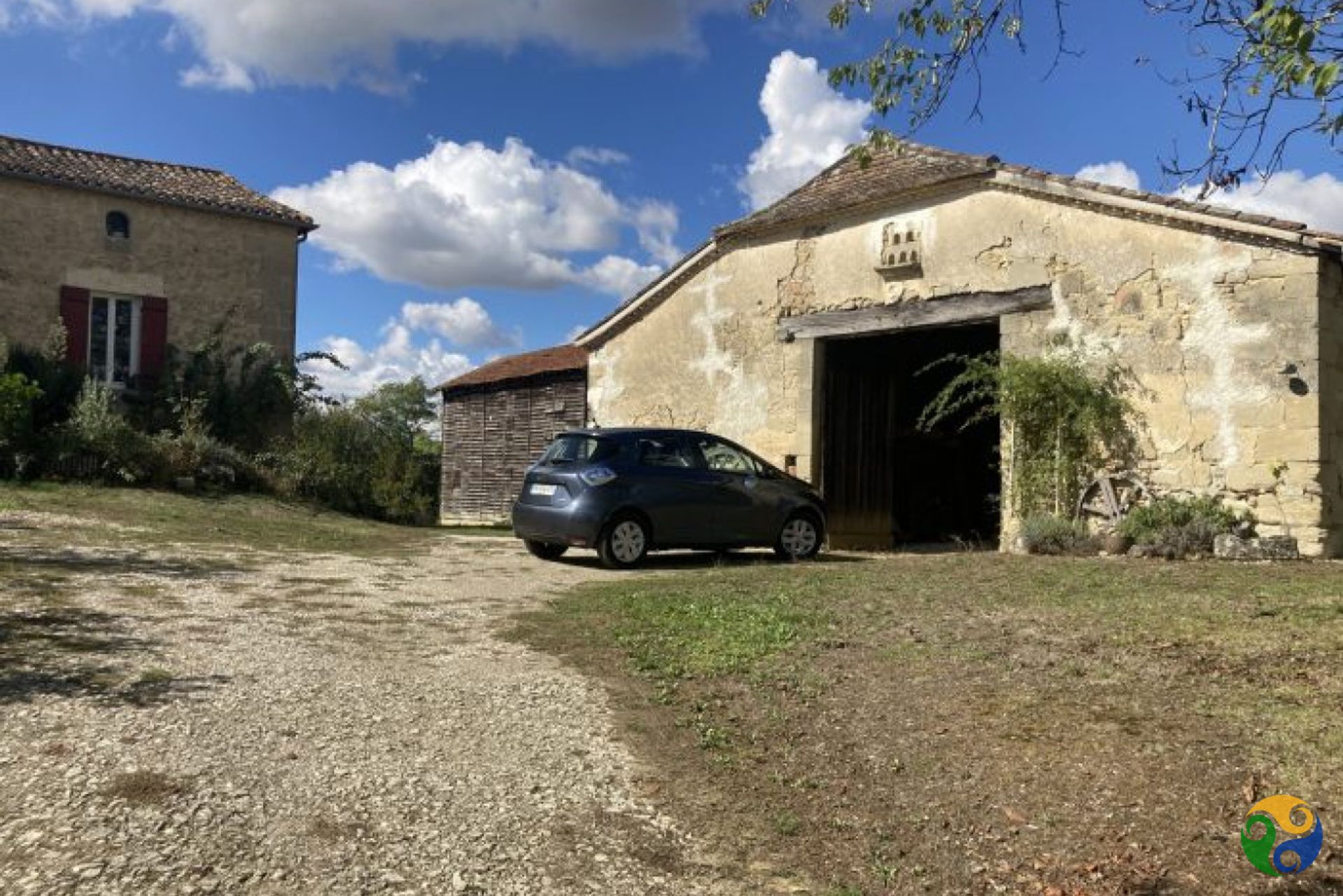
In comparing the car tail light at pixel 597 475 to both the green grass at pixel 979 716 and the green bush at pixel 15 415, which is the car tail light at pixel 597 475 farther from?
the green bush at pixel 15 415

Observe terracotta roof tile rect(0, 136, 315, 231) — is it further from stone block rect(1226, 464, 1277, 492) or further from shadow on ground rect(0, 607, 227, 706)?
stone block rect(1226, 464, 1277, 492)

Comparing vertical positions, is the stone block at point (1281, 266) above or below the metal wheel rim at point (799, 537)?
above

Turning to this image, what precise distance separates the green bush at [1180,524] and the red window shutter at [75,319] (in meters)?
17.2

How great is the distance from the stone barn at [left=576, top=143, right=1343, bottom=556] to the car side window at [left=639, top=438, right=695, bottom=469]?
376cm

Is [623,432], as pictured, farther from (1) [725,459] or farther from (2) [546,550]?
(2) [546,550]

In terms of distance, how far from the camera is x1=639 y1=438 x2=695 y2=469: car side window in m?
10.2

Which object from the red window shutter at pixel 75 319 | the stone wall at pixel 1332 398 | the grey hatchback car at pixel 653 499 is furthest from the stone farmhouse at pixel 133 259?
the stone wall at pixel 1332 398

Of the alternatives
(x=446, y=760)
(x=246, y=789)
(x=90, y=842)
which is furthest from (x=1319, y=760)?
(x=90, y=842)

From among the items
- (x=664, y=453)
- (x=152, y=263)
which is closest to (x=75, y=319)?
(x=152, y=263)

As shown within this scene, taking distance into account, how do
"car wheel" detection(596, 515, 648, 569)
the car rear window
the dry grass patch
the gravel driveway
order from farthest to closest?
the car rear window → "car wheel" detection(596, 515, 648, 569) → the dry grass patch → the gravel driveway

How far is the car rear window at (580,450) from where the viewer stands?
10.0 meters

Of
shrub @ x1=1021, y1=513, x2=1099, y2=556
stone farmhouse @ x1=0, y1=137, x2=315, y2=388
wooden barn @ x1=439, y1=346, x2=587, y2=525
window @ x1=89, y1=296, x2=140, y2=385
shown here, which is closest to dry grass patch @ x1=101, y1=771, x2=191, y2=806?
shrub @ x1=1021, y1=513, x2=1099, y2=556

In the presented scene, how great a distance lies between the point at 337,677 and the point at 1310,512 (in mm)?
9166

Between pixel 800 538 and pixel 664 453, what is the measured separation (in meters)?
1.99
